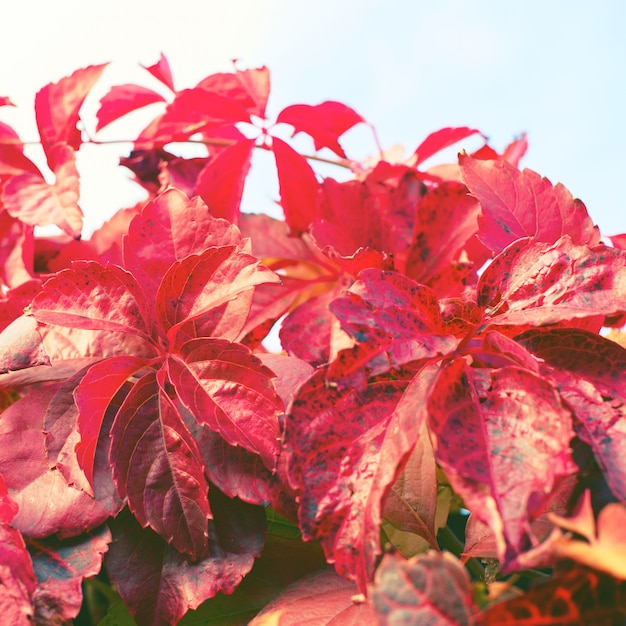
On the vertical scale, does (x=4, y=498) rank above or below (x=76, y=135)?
below

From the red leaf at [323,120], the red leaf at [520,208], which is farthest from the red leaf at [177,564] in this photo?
the red leaf at [323,120]

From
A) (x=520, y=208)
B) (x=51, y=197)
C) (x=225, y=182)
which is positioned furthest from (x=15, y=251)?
(x=520, y=208)

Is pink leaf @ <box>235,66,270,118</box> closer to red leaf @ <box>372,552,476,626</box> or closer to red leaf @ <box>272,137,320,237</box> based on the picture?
red leaf @ <box>272,137,320,237</box>

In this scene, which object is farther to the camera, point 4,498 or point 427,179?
point 427,179

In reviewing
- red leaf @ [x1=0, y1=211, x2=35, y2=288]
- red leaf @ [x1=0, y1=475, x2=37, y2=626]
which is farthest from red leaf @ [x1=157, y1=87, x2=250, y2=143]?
red leaf @ [x1=0, y1=475, x2=37, y2=626]

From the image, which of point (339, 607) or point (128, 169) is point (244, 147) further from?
point (339, 607)

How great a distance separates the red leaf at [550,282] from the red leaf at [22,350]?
0.75 feet

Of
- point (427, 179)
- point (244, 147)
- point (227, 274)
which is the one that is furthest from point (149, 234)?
point (427, 179)

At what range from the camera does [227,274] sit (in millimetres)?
323

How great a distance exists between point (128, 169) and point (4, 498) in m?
0.34

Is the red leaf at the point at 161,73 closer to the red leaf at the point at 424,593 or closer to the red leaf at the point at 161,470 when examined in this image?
the red leaf at the point at 161,470

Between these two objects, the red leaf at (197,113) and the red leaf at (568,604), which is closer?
the red leaf at (568,604)

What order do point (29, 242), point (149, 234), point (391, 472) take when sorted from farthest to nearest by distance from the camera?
1. point (29, 242)
2. point (149, 234)
3. point (391, 472)

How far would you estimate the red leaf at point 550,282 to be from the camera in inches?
11.3
